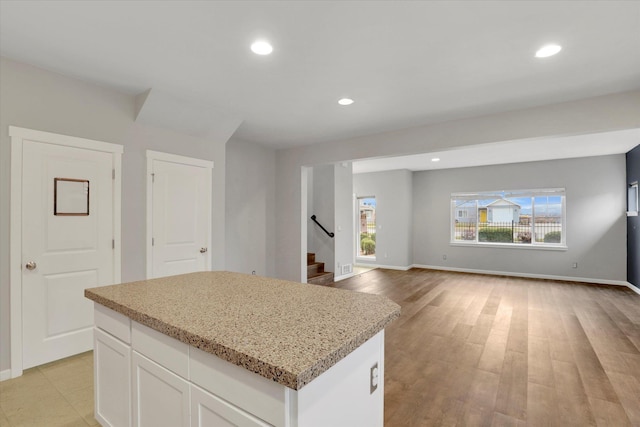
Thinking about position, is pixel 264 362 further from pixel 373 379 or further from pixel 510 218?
pixel 510 218

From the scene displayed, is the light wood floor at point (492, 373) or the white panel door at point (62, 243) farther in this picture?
the white panel door at point (62, 243)

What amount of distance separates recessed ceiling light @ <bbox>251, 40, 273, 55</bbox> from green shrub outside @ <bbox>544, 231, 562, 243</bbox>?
7398 mm

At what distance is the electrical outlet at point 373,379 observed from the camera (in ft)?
4.11

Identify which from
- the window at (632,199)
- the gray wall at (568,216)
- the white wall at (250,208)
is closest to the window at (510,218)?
the gray wall at (568,216)

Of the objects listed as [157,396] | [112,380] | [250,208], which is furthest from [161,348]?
[250,208]

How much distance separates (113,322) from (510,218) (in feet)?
26.7

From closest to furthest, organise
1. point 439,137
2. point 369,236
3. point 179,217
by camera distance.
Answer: point 179,217, point 439,137, point 369,236

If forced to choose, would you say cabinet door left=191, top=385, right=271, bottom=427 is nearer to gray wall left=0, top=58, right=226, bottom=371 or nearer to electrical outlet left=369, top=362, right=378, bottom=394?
electrical outlet left=369, top=362, right=378, bottom=394

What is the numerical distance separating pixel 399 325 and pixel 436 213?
16.4ft

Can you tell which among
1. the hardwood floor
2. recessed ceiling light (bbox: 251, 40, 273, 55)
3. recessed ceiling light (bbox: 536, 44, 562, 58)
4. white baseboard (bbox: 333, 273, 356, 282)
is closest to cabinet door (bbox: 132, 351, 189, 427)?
the hardwood floor

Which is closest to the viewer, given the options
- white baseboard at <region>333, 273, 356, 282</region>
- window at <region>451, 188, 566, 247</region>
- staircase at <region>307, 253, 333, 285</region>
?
staircase at <region>307, 253, 333, 285</region>

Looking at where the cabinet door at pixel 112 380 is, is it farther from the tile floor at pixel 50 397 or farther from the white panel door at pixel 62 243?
the white panel door at pixel 62 243

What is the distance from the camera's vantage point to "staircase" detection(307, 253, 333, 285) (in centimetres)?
610

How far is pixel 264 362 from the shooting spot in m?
0.86
